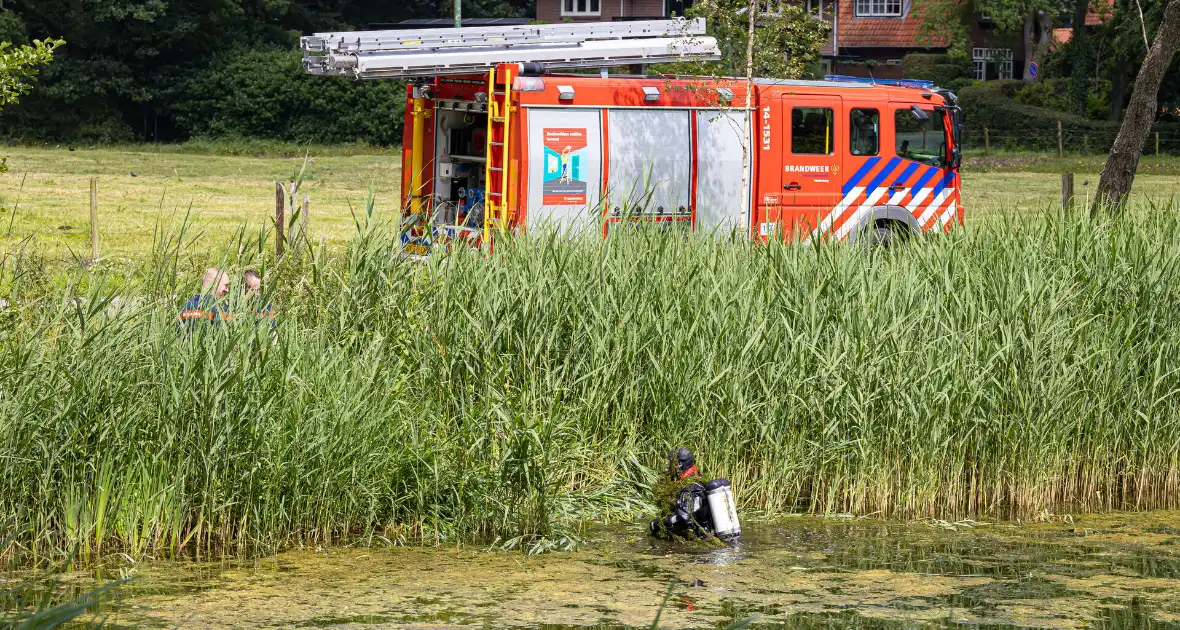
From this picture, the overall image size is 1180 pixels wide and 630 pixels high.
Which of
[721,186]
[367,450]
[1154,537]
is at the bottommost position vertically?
[1154,537]

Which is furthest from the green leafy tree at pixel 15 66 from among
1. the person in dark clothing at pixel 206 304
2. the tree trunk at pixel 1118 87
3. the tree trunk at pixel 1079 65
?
the tree trunk at pixel 1079 65

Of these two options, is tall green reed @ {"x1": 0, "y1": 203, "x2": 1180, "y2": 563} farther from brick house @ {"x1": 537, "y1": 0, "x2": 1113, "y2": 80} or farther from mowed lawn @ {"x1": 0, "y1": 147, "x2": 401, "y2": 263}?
brick house @ {"x1": 537, "y1": 0, "x2": 1113, "y2": 80}

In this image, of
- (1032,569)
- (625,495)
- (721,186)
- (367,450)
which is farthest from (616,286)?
(721,186)

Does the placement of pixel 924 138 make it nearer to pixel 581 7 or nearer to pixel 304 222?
pixel 304 222

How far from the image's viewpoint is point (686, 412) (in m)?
8.21

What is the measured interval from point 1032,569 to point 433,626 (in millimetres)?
3135

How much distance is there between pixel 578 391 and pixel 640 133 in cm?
625

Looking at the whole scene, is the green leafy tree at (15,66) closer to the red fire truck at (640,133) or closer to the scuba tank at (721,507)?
the red fire truck at (640,133)

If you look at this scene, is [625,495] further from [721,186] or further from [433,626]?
[721,186]

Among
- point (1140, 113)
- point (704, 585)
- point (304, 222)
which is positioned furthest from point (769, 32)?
point (704, 585)

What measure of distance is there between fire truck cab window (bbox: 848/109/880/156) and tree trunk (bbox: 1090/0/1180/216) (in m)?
2.42

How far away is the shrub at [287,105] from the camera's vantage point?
50.9 meters

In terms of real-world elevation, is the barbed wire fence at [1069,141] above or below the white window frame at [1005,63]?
below

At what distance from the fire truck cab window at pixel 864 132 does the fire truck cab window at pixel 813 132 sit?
0.26m
